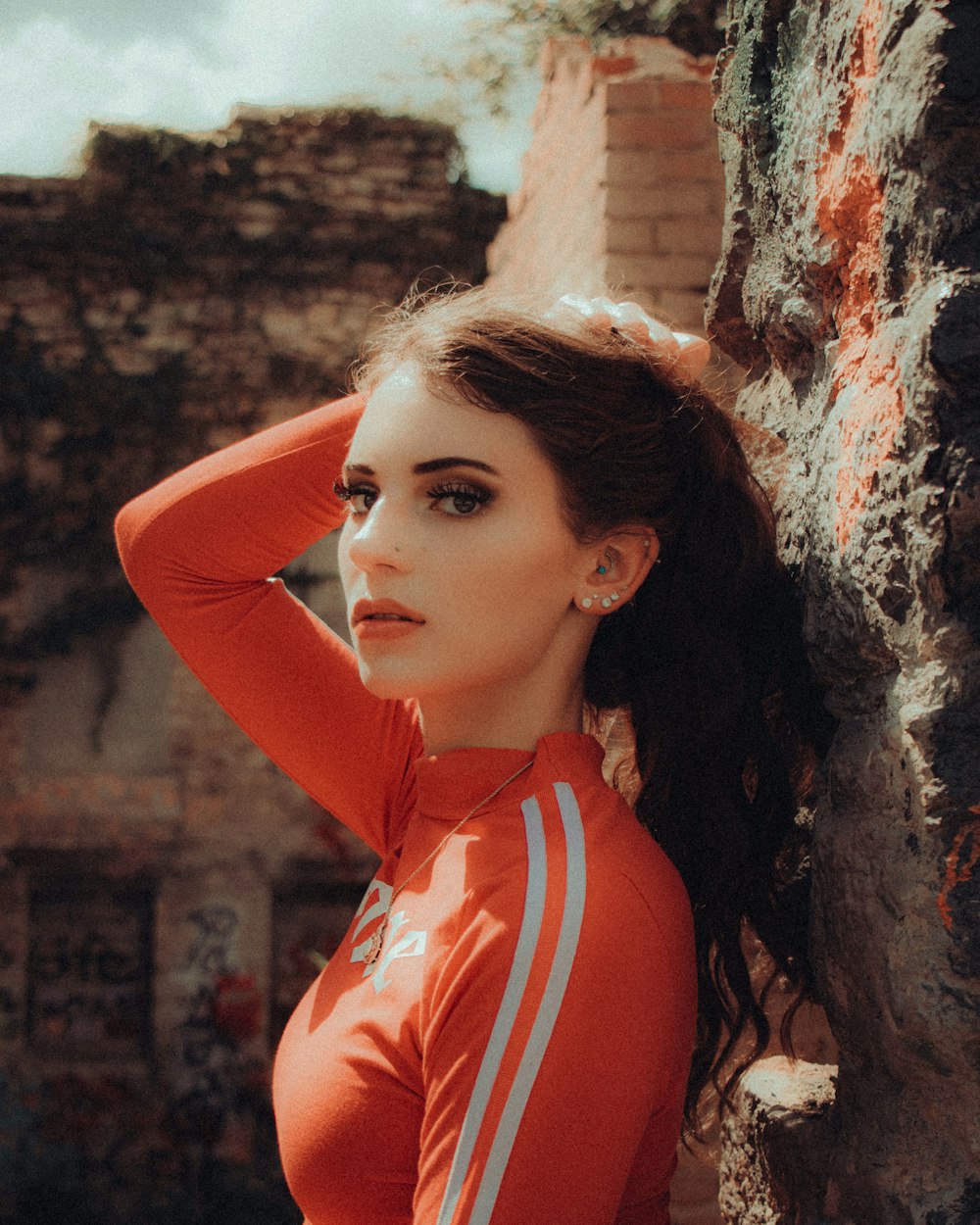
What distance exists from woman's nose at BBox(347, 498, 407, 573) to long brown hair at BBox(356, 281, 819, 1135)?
17cm

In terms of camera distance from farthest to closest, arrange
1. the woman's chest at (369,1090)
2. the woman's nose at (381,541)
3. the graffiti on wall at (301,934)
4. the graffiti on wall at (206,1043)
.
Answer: the graffiti on wall at (301,934) < the graffiti on wall at (206,1043) < the woman's nose at (381,541) < the woman's chest at (369,1090)

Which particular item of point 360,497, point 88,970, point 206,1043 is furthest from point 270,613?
point 88,970

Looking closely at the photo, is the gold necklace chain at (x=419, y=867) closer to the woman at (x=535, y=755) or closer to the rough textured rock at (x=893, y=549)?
the woman at (x=535, y=755)

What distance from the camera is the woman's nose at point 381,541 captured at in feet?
4.25

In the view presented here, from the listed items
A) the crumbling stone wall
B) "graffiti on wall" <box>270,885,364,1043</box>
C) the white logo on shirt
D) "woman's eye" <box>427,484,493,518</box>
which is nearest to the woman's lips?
"woman's eye" <box>427,484,493,518</box>

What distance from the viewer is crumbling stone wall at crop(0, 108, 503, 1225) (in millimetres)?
5578

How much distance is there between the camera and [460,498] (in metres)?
1.32

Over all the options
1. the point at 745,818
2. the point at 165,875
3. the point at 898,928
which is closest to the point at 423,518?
the point at 745,818

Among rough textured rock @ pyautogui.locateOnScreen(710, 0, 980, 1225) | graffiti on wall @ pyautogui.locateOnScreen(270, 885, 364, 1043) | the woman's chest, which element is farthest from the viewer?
graffiti on wall @ pyautogui.locateOnScreen(270, 885, 364, 1043)

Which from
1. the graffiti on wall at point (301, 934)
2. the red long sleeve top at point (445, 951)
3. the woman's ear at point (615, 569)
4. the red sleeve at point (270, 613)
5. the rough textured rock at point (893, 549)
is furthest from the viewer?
the graffiti on wall at point (301, 934)

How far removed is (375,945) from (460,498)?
555 mm

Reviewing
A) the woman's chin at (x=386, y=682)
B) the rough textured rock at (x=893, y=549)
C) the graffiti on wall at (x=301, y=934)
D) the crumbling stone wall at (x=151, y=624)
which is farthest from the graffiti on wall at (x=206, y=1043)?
the rough textured rock at (x=893, y=549)

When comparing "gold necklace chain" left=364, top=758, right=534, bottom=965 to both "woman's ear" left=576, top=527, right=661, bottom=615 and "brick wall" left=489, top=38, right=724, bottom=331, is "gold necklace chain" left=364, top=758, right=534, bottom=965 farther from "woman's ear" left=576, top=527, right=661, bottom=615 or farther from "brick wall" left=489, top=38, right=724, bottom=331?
"brick wall" left=489, top=38, right=724, bottom=331

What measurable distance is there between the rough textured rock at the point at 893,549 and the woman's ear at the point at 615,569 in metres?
0.23
